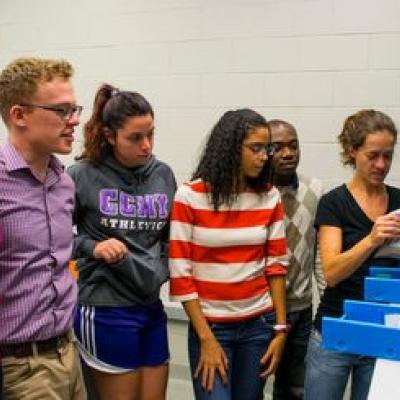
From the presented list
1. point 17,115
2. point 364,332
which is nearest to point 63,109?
Result: point 17,115

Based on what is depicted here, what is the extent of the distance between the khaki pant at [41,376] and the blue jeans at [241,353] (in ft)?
1.47

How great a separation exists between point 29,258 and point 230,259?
0.63 metres

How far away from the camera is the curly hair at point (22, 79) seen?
1.37m

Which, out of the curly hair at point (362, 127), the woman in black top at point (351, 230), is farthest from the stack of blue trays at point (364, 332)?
the curly hair at point (362, 127)

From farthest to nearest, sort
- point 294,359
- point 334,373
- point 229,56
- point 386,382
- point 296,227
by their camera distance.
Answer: point 229,56 → point 294,359 → point 296,227 → point 334,373 → point 386,382

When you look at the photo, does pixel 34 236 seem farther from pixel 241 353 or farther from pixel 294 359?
Result: pixel 294 359

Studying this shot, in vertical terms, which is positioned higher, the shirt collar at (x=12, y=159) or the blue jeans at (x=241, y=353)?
the shirt collar at (x=12, y=159)

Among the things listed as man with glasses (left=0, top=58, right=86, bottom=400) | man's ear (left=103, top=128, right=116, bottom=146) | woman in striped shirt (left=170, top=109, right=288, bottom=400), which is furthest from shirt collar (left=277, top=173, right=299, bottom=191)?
man with glasses (left=0, top=58, right=86, bottom=400)

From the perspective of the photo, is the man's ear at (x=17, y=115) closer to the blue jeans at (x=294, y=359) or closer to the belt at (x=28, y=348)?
the belt at (x=28, y=348)

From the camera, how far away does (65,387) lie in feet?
4.69

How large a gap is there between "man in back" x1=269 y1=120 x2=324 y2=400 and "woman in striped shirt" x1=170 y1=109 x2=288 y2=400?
319mm

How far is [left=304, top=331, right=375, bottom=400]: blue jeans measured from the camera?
5.52 feet

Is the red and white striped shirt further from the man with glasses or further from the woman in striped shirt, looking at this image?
the man with glasses

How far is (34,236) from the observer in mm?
1351
